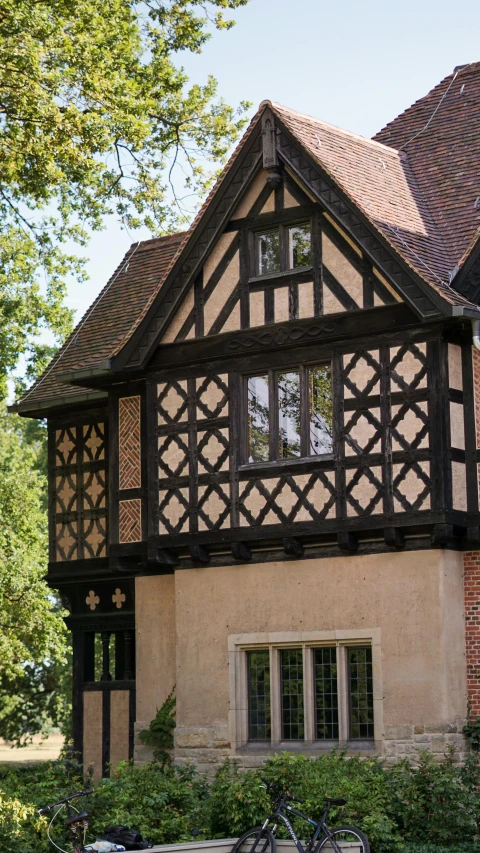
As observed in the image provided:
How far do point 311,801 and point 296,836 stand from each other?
2.72 ft

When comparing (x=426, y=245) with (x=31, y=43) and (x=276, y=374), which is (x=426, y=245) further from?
(x=31, y=43)

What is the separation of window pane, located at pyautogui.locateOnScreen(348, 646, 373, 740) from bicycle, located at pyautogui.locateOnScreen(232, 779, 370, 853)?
3040 millimetres

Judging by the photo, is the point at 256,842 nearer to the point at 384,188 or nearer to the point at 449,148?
the point at 384,188

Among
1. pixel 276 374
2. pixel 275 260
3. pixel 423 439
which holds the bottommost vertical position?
pixel 423 439

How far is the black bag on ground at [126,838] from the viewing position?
14.5 meters

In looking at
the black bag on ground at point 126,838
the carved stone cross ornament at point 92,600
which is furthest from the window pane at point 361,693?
the carved stone cross ornament at point 92,600

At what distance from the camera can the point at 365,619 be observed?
19.3 metres

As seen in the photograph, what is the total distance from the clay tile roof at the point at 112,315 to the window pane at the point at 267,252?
281 cm

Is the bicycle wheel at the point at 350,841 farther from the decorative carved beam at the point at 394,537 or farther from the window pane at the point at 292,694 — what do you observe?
the decorative carved beam at the point at 394,537

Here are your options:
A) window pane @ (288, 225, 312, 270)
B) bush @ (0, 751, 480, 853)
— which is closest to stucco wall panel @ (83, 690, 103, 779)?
bush @ (0, 751, 480, 853)

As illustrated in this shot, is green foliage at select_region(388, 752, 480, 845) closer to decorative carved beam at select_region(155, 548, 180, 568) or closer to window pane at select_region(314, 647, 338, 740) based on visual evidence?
window pane at select_region(314, 647, 338, 740)

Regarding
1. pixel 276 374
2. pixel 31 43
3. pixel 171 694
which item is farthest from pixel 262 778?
pixel 31 43

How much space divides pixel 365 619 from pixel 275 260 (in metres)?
5.41

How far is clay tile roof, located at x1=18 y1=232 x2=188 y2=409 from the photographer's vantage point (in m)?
24.0
